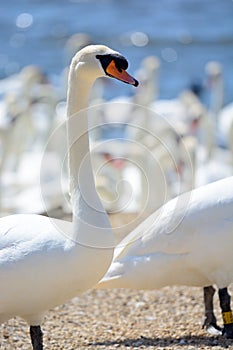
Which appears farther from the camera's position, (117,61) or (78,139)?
(78,139)

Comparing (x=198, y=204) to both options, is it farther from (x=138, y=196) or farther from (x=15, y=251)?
(x=138, y=196)

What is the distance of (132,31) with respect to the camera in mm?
26562

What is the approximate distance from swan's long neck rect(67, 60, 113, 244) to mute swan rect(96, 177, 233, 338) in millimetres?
694

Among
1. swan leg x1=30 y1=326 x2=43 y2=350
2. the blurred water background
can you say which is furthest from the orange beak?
the blurred water background

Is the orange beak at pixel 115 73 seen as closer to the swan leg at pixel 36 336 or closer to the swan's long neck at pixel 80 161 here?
the swan's long neck at pixel 80 161

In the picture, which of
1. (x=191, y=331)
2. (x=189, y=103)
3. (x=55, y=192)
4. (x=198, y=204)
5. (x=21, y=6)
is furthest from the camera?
(x=21, y=6)

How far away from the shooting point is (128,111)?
1433 cm

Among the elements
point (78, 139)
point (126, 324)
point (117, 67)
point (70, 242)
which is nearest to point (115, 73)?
point (117, 67)

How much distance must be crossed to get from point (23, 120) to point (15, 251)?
23.4 ft

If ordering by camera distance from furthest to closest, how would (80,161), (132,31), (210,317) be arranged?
(132,31) < (210,317) < (80,161)

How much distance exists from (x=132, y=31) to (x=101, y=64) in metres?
21.9

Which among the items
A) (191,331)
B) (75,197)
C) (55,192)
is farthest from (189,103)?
(75,197)

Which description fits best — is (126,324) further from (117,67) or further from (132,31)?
(132,31)

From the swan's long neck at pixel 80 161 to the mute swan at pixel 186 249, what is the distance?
0.69 meters
